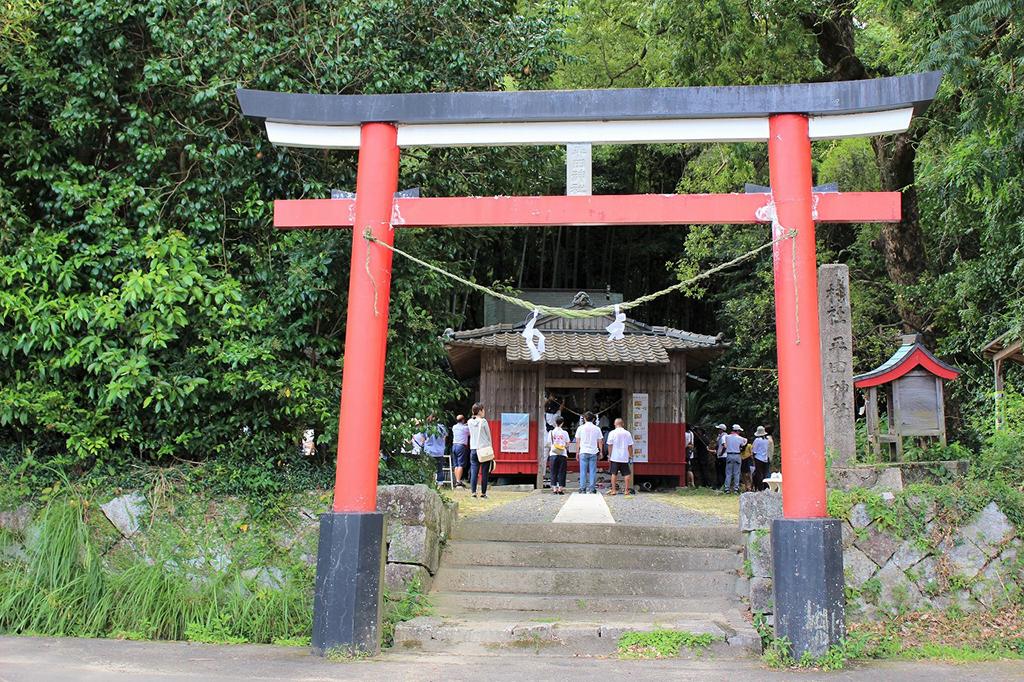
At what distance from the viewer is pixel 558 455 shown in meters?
15.6

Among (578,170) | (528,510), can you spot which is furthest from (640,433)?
(578,170)

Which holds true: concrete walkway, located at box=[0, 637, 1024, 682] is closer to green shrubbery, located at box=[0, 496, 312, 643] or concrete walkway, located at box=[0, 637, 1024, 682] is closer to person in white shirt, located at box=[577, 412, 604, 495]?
green shrubbery, located at box=[0, 496, 312, 643]

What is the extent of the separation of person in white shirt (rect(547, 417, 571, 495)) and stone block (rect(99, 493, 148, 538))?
845 centimetres

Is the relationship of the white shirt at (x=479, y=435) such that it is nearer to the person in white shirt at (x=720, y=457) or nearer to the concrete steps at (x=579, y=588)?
the concrete steps at (x=579, y=588)

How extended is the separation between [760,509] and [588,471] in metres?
7.15

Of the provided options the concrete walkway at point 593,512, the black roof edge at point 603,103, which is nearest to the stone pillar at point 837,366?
the concrete walkway at point 593,512

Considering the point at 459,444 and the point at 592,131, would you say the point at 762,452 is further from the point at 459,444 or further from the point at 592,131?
the point at 592,131

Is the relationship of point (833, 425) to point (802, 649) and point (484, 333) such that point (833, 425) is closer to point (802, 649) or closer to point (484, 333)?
point (802, 649)

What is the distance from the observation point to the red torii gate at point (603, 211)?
622cm

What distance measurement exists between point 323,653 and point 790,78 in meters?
12.2

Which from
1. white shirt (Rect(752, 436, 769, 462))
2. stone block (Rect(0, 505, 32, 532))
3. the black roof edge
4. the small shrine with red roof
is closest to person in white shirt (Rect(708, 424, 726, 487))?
white shirt (Rect(752, 436, 769, 462))

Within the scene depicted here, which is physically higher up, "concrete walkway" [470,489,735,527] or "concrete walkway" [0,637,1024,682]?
"concrete walkway" [470,489,735,527]

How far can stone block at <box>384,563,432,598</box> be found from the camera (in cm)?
740

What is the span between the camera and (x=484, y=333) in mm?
17844
